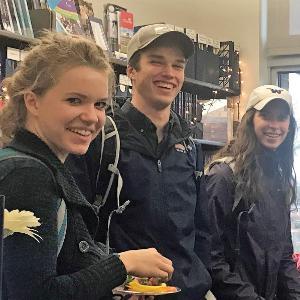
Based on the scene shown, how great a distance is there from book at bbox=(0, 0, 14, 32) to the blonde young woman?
129 cm

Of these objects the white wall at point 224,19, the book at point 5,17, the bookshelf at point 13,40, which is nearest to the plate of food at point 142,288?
the bookshelf at point 13,40

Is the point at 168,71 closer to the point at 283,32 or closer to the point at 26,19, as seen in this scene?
the point at 26,19

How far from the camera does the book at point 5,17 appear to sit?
2.60 m

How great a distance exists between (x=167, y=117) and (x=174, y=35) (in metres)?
0.28

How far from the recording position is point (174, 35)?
1.87 metres

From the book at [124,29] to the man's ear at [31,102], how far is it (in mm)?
2203

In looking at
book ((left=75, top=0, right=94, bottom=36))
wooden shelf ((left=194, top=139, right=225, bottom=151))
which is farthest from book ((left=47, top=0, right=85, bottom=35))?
wooden shelf ((left=194, top=139, right=225, bottom=151))

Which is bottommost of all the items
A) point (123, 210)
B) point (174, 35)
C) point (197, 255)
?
point (197, 255)

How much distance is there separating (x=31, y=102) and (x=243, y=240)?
4.34 ft

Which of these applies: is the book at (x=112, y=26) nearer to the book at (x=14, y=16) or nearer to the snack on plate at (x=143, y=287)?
the book at (x=14, y=16)

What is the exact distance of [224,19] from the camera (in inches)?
179

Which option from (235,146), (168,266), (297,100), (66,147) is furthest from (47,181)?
(297,100)

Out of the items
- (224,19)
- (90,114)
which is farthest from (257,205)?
(224,19)

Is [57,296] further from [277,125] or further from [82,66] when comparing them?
[277,125]
